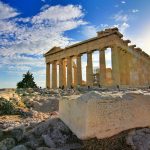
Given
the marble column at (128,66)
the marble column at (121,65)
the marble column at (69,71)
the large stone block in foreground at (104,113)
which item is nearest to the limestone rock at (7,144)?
the large stone block in foreground at (104,113)

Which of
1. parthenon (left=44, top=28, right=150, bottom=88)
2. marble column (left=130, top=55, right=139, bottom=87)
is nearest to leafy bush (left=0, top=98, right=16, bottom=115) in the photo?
parthenon (left=44, top=28, right=150, bottom=88)

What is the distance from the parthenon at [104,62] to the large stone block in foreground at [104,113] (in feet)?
87.2

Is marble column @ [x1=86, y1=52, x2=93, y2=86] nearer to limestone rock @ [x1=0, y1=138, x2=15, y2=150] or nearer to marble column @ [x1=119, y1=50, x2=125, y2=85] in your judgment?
marble column @ [x1=119, y1=50, x2=125, y2=85]

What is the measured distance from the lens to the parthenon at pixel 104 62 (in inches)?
1288

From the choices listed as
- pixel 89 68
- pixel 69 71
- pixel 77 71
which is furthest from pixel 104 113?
pixel 69 71

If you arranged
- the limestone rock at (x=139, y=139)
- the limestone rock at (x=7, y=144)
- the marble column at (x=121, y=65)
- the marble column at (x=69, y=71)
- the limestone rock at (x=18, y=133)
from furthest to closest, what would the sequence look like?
the marble column at (x=69, y=71)
the marble column at (x=121, y=65)
the limestone rock at (x=18, y=133)
the limestone rock at (x=7, y=144)
the limestone rock at (x=139, y=139)

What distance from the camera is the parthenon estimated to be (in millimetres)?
32719

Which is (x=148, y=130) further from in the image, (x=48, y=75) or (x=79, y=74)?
(x=48, y=75)

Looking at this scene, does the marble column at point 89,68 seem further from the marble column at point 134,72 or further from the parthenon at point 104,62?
the marble column at point 134,72

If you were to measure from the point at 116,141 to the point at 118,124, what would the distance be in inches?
12.3

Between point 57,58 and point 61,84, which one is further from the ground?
point 57,58

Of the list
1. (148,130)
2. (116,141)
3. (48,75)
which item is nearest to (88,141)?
(116,141)

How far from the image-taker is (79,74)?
122 feet

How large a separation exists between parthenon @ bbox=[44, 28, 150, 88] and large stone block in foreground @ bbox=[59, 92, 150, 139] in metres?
26.6
